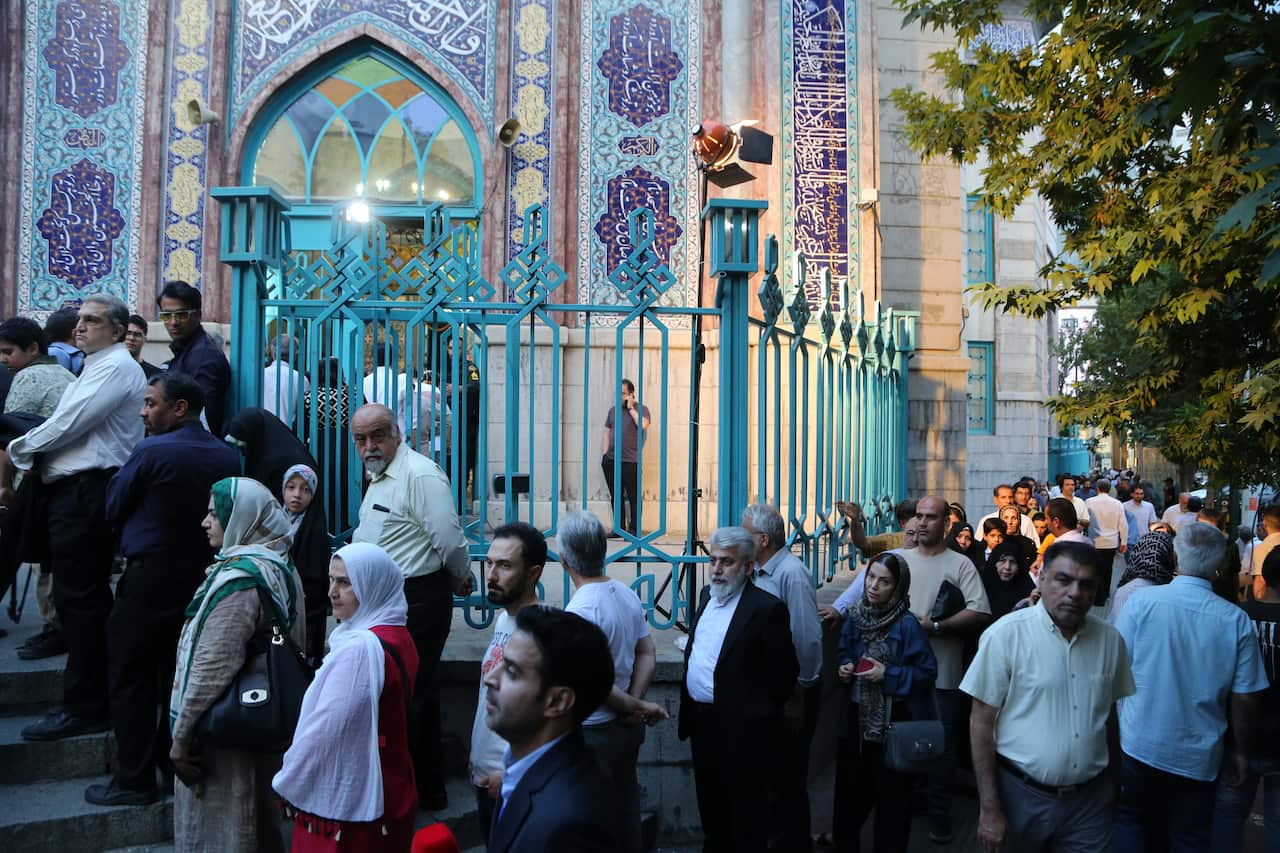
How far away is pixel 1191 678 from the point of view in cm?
450

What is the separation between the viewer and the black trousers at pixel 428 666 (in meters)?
4.96

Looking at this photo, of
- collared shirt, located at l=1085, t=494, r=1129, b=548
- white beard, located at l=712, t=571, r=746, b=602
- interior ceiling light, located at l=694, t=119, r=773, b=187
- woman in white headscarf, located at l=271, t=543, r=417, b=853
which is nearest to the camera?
woman in white headscarf, located at l=271, t=543, r=417, b=853

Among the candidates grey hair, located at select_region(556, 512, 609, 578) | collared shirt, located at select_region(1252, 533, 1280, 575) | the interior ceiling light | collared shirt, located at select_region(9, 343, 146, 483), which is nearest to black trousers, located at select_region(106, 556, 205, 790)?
collared shirt, located at select_region(9, 343, 146, 483)

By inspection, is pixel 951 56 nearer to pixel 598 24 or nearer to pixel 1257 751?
pixel 598 24

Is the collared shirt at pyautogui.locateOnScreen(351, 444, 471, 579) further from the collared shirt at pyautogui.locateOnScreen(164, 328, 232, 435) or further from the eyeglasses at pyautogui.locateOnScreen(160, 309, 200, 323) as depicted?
the eyeglasses at pyautogui.locateOnScreen(160, 309, 200, 323)

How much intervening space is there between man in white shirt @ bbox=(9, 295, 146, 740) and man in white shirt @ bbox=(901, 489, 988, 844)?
3848 millimetres

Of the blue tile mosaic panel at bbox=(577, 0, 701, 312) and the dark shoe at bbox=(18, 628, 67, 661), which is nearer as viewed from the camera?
the dark shoe at bbox=(18, 628, 67, 661)

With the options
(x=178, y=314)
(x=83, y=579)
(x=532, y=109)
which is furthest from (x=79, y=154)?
(x=83, y=579)

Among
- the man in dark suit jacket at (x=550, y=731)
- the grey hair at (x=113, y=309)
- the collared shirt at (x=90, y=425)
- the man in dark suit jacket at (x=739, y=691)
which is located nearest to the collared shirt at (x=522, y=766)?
the man in dark suit jacket at (x=550, y=731)

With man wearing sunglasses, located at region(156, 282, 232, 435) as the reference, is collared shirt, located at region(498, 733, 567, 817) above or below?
below

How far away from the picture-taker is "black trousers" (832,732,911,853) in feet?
16.8

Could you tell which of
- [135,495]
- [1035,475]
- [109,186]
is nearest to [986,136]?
[135,495]

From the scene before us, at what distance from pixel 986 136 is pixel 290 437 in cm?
572

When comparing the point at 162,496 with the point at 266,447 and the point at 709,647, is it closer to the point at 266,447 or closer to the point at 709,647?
the point at 266,447
